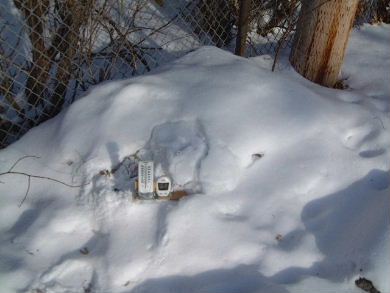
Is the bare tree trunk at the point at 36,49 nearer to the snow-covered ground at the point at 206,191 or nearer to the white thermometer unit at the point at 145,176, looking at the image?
the snow-covered ground at the point at 206,191

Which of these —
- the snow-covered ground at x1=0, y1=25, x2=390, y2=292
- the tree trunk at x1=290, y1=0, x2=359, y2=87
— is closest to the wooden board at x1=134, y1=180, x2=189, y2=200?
the snow-covered ground at x1=0, y1=25, x2=390, y2=292

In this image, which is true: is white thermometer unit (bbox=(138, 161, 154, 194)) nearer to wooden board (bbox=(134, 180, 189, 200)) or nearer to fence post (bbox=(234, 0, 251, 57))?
wooden board (bbox=(134, 180, 189, 200))

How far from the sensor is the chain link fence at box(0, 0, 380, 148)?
235 centimetres

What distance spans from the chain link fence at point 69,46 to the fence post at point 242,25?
0.94 ft

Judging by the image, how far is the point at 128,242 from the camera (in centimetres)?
179

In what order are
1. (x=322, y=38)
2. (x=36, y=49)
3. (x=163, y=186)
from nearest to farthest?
(x=163, y=186) < (x=36, y=49) < (x=322, y=38)

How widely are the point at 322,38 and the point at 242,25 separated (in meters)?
0.67

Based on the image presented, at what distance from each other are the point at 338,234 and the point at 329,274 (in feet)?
0.74

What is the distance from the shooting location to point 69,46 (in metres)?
2.47

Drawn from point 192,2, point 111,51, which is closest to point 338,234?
point 111,51

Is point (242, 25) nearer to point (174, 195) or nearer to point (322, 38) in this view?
point (322, 38)

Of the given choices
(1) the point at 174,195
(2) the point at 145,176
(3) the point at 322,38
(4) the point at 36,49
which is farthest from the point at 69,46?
(3) the point at 322,38

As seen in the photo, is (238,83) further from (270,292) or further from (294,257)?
(270,292)

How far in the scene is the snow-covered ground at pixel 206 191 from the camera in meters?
1.68
